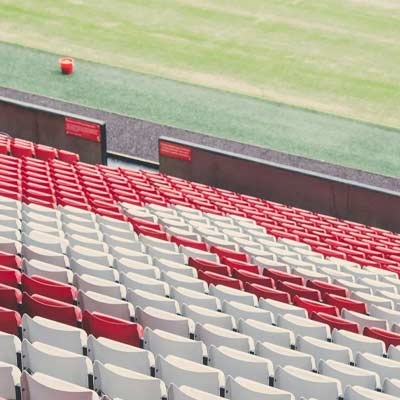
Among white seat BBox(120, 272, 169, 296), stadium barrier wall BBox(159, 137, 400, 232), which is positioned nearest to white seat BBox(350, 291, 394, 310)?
white seat BBox(120, 272, 169, 296)

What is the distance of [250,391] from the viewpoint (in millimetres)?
6168

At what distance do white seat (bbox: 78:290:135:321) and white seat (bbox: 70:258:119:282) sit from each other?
785 millimetres

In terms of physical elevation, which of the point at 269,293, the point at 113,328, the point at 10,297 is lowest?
the point at 269,293

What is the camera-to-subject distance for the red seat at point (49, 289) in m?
7.54

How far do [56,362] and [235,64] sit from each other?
46.4ft

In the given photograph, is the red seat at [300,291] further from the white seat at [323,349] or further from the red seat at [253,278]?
the white seat at [323,349]

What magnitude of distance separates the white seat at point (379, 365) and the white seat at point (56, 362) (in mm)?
2326

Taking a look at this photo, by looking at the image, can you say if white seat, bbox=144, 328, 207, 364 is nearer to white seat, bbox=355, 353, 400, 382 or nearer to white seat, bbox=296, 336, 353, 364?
white seat, bbox=296, 336, 353, 364

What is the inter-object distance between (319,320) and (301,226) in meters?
4.74

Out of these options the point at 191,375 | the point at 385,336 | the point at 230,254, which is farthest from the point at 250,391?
the point at 230,254

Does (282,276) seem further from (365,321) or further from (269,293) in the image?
(365,321)

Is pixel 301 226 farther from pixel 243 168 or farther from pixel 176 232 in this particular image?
pixel 176 232

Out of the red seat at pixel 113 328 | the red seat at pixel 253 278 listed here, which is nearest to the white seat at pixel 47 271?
the red seat at pixel 113 328

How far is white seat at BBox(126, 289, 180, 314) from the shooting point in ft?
25.6
